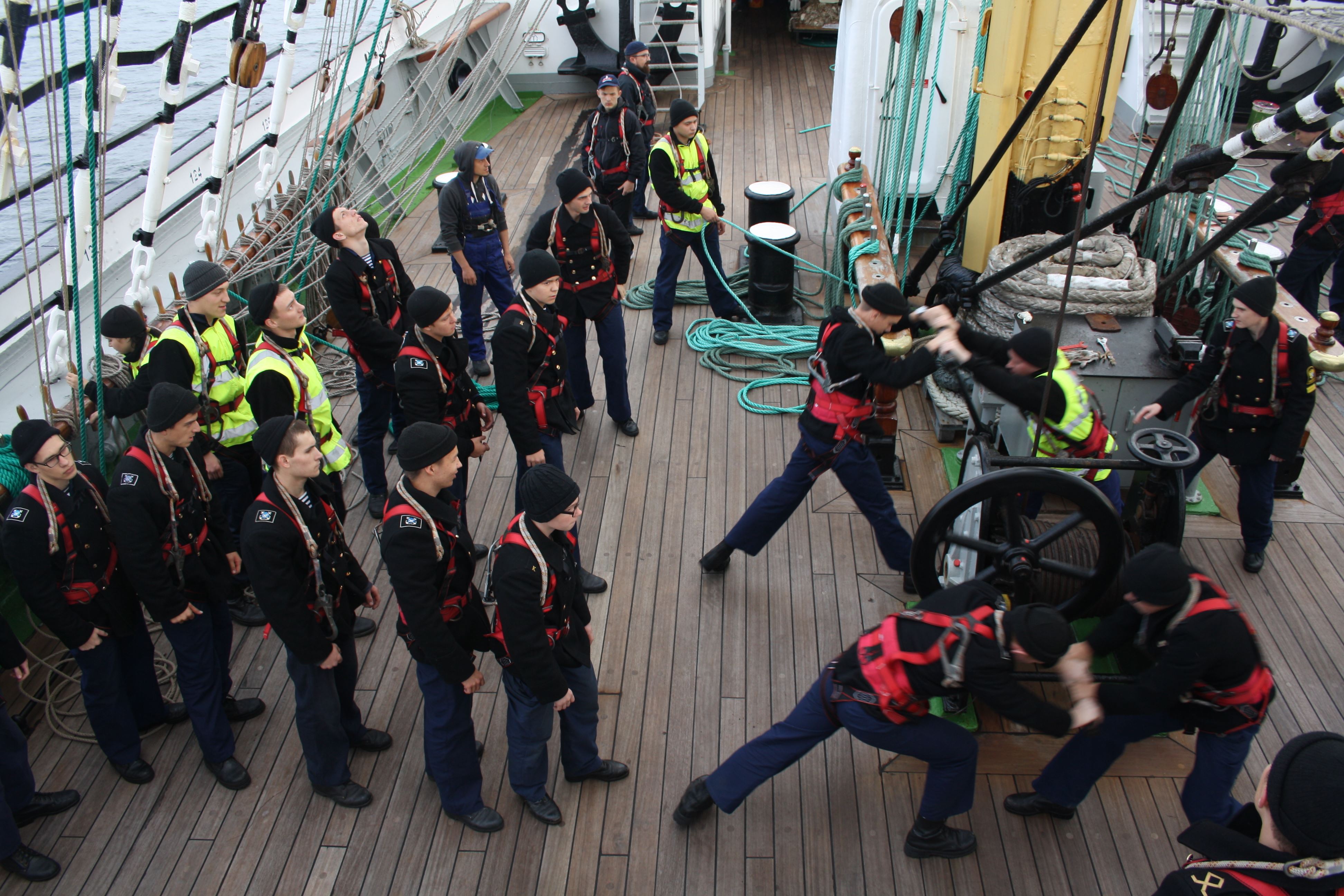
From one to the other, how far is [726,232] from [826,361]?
13.6 ft

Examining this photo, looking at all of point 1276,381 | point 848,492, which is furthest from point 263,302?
point 1276,381

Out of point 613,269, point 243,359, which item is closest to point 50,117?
point 243,359

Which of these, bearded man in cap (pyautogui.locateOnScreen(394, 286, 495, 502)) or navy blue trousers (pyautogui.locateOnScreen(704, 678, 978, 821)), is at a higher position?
bearded man in cap (pyautogui.locateOnScreen(394, 286, 495, 502))

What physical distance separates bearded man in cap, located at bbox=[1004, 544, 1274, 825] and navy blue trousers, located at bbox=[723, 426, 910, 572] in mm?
1066

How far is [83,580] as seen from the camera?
277 cm

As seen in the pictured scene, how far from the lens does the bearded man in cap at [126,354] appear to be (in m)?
3.36

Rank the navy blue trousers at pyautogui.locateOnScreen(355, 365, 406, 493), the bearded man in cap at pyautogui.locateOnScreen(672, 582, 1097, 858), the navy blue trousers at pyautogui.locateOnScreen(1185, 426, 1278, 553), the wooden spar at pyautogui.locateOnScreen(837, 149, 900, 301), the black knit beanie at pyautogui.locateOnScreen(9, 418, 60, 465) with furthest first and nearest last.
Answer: the wooden spar at pyautogui.locateOnScreen(837, 149, 900, 301), the navy blue trousers at pyautogui.locateOnScreen(355, 365, 406, 493), the navy blue trousers at pyautogui.locateOnScreen(1185, 426, 1278, 553), the black knit beanie at pyautogui.locateOnScreen(9, 418, 60, 465), the bearded man in cap at pyautogui.locateOnScreen(672, 582, 1097, 858)

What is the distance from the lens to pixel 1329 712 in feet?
10.3

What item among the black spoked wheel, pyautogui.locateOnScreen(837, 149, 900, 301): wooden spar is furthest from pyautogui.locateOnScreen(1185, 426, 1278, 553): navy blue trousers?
pyautogui.locateOnScreen(837, 149, 900, 301): wooden spar

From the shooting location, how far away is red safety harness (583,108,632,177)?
6.30 metres

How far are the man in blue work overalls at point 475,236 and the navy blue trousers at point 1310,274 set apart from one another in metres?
4.56

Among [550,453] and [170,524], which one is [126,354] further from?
[550,453]

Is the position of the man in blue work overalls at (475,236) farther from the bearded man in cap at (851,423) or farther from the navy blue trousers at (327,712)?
the navy blue trousers at (327,712)

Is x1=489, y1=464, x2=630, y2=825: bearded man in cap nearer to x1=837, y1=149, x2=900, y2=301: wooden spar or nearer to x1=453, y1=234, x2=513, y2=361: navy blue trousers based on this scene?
x1=837, y1=149, x2=900, y2=301: wooden spar
